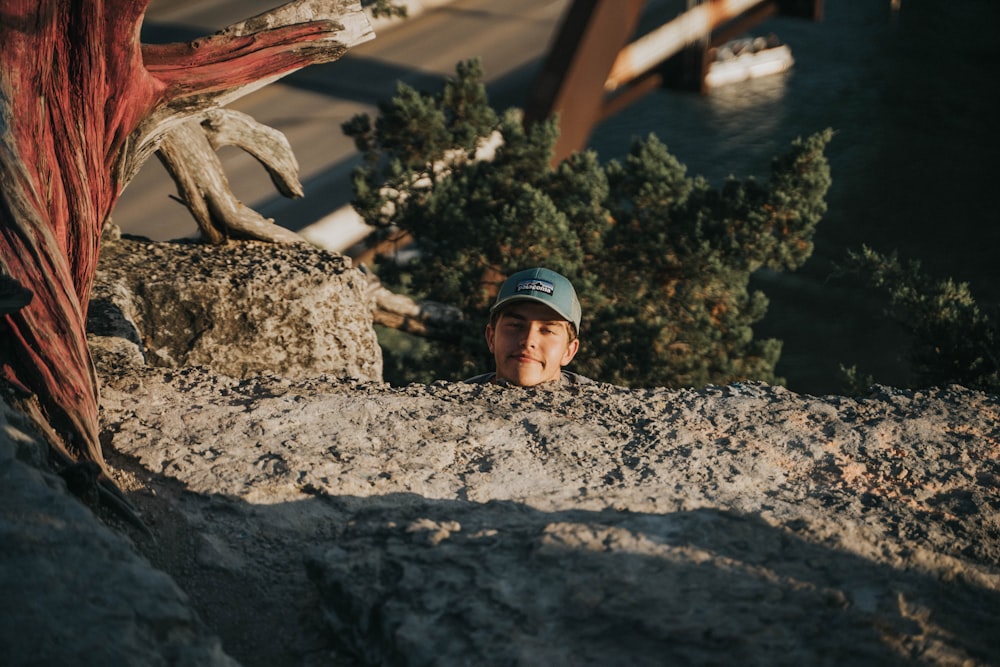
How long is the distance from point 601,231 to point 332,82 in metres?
11.5

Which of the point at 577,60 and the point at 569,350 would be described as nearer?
the point at 569,350

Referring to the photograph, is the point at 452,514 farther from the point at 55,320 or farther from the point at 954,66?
the point at 954,66

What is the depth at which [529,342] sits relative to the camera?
149 inches

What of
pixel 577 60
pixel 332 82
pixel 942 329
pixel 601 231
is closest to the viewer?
pixel 942 329

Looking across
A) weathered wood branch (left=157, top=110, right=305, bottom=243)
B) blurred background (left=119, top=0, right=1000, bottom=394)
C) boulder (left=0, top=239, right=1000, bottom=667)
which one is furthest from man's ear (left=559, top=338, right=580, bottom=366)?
blurred background (left=119, top=0, right=1000, bottom=394)

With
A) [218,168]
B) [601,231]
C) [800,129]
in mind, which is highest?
[800,129]

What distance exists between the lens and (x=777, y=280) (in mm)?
14523

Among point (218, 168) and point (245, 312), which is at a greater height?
point (218, 168)

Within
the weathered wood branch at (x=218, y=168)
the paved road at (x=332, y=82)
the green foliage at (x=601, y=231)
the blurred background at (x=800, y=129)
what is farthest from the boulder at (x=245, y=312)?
the paved road at (x=332, y=82)

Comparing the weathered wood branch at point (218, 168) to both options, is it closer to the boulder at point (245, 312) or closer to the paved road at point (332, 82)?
the boulder at point (245, 312)

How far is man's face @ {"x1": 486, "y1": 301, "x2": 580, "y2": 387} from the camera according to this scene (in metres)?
3.80

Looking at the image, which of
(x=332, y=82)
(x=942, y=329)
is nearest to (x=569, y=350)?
(x=942, y=329)

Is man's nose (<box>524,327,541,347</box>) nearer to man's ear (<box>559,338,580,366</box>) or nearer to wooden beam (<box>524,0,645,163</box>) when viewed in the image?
man's ear (<box>559,338,580,366</box>)

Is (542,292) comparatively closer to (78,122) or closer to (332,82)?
(78,122)
